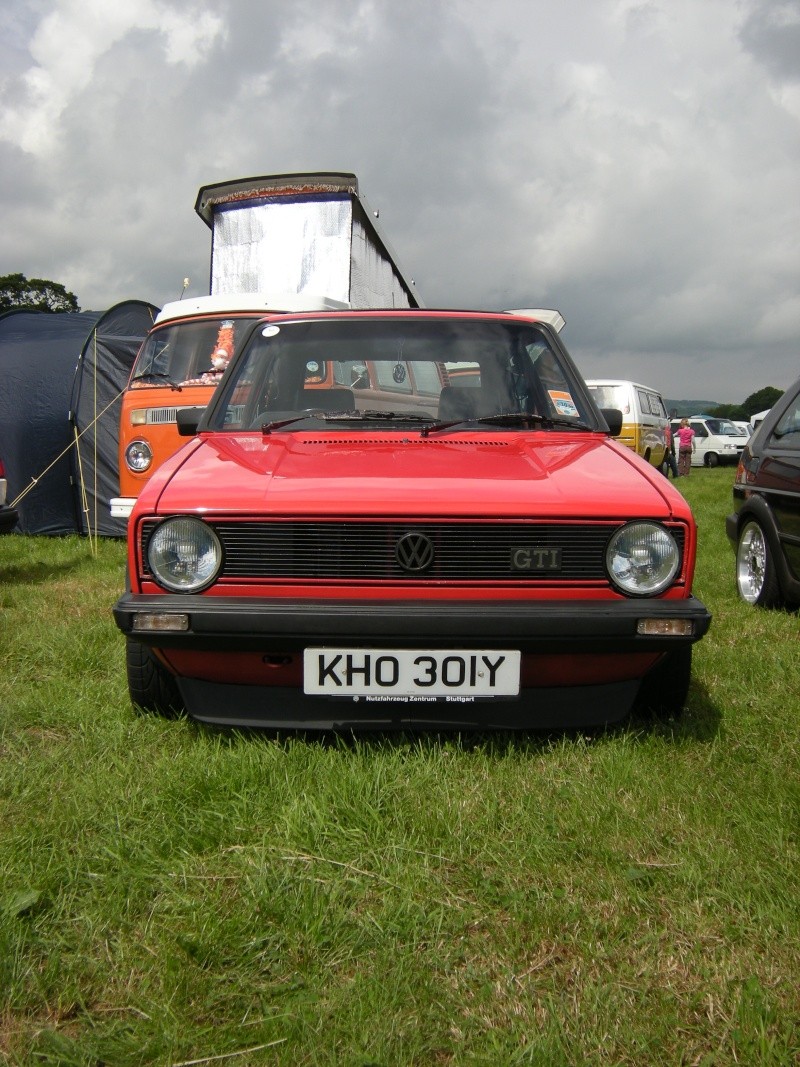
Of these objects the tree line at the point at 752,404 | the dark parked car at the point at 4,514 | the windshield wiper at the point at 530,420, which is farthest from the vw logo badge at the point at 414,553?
the tree line at the point at 752,404

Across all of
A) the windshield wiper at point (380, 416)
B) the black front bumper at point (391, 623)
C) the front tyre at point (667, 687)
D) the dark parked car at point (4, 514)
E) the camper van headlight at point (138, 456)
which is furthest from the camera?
the camper van headlight at point (138, 456)

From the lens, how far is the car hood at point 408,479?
110 inches

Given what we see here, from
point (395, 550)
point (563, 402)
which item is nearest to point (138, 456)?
point (563, 402)

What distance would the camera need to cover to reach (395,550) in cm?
281

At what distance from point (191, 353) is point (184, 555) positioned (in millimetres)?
5366

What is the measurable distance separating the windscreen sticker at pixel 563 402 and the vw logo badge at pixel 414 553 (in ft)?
4.09

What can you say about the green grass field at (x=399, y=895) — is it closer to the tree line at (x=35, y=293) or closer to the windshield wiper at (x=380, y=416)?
the windshield wiper at (x=380, y=416)

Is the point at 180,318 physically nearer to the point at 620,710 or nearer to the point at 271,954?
the point at 620,710

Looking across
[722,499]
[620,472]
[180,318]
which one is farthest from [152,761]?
[722,499]

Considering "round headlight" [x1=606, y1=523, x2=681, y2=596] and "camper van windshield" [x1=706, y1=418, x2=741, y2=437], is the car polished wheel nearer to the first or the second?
"round headlight" [x1=606, y1=523, x2=681, y2=596]

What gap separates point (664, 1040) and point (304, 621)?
1419 millimetres

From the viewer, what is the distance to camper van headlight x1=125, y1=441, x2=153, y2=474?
7.67 m

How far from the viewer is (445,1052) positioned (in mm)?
1709

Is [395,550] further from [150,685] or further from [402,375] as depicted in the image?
[402,375]
